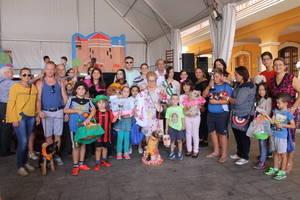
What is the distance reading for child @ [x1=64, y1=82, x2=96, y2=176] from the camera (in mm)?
3199

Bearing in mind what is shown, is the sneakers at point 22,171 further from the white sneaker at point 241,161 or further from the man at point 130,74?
the white sneaker at point 241,161

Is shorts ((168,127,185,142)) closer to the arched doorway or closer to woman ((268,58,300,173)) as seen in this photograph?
woman ((268,58,300,173))

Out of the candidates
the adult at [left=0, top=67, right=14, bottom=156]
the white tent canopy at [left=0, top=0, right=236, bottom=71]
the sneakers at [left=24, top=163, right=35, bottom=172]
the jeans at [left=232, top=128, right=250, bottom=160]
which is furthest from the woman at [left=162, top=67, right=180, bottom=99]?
the white tent canopy at [left=0, top=0, right=236, bottom=71]

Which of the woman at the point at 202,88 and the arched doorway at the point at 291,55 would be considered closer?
the woman at the point at 202,88

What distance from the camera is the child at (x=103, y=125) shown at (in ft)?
11.0

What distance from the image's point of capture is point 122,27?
1255 centimetres

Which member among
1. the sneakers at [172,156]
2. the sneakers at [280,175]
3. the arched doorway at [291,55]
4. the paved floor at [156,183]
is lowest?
the paved floor at [156,183]

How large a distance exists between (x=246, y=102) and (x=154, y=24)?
8.65 m

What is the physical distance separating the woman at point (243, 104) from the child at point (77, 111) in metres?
2.05

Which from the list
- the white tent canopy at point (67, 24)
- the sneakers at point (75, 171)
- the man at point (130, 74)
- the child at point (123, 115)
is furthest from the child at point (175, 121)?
the white tent canopy at point (67, 24)

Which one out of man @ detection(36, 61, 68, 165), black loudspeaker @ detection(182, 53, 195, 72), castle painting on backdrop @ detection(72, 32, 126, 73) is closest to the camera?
man @ detection(36, 61, 68, 165)

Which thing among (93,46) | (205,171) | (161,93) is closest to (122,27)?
(93,46)

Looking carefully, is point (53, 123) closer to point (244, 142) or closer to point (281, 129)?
point (244, 142)

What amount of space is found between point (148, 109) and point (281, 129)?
1876mm
